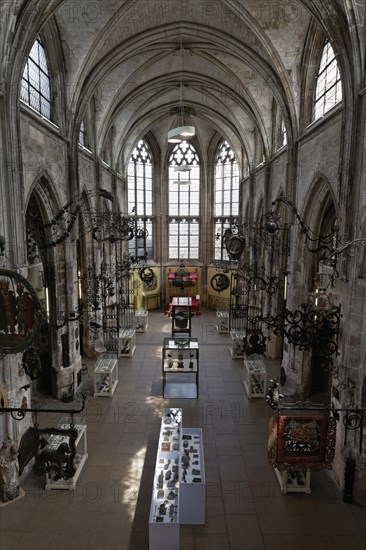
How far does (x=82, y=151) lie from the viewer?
1395 cm

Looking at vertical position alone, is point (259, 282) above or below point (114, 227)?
below

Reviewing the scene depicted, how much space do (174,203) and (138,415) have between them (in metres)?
17.8

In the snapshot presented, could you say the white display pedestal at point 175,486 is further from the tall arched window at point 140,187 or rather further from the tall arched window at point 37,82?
the tall arched window at point 140,187

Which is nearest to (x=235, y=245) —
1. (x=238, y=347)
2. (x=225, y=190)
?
(x=238, y=347)

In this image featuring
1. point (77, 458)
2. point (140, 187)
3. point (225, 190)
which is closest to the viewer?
point (77, 458)

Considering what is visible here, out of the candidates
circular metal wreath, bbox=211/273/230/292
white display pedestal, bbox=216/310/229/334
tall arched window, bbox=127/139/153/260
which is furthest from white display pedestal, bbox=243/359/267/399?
tall arched window, bbox=127/139/153/260

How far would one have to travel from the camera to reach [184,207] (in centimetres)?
2578

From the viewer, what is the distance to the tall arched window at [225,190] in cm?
2417

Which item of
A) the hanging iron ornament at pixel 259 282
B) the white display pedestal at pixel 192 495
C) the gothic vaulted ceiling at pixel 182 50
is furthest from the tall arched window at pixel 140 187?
the white display pedestal at pixel 192 495

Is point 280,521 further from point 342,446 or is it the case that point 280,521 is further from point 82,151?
point 82,151

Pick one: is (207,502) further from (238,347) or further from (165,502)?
(238,347)

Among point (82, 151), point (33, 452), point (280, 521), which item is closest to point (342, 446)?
point (280, 521)

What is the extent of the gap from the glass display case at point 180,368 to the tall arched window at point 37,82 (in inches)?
324

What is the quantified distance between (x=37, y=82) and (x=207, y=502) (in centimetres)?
1140
